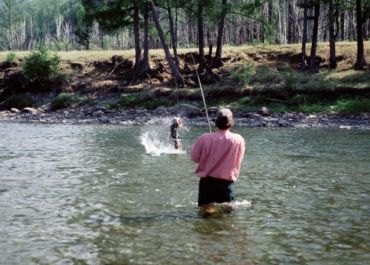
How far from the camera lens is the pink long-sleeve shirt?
9.01 metres

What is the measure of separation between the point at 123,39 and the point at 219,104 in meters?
63.8

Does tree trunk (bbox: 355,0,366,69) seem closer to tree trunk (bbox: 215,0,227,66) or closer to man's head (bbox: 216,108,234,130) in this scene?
tree trunk (bbox: 215,0,227,66)

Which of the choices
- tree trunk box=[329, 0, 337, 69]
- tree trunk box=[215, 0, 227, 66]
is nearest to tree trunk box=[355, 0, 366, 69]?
tree trunk box=[329, 0, 337, 69]

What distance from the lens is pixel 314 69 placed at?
1559 inches

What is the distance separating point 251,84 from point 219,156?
2902 centimetres

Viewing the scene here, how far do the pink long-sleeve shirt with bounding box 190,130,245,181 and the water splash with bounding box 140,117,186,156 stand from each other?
9.56 metres

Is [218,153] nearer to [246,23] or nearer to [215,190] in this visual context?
[215,190]

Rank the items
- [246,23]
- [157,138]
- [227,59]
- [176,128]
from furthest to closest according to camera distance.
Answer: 1. [246,23]
2. [227,59]
3. [157,138]
4. [176,128]

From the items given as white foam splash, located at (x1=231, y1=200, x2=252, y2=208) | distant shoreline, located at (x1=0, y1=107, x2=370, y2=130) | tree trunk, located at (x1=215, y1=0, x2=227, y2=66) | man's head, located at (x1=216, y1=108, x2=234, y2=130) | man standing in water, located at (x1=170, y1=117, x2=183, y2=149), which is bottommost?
distant shoreline, located at (x1=0, y1=107, x2=370, y2=130)

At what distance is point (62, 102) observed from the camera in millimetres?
39875

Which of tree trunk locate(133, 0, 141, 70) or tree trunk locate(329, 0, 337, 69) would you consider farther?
tree trunk locate(133, 0, 141, 70)

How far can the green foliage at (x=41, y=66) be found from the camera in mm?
44984

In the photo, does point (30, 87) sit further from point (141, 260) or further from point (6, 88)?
point (141, 260)

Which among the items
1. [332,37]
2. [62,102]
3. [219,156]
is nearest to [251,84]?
[332,37]
